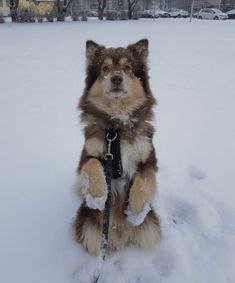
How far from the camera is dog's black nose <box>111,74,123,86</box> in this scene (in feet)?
8.40

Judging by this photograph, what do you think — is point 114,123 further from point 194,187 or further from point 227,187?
point 227,187

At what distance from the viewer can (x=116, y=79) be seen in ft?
8.41

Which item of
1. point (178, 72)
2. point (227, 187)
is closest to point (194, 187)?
point (227, 187)

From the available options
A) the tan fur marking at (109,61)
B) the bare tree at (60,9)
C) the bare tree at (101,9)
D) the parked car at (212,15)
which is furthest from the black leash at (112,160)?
the parked car at (212,15)

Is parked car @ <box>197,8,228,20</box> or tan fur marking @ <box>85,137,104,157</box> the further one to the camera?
parked car @ <box>197,8,228,20</box>

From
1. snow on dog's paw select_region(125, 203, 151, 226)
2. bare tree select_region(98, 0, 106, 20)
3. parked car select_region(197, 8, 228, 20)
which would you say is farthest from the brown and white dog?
parked car select_region(197, 8, 228, 20)

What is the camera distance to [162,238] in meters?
2.81

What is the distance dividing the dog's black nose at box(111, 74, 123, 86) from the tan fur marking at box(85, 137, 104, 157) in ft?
1.46

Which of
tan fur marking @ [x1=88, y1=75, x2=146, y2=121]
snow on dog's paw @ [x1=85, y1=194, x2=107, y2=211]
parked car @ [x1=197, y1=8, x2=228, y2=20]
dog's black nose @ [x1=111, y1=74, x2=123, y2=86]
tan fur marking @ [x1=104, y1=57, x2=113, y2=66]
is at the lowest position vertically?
parked car @ [x1=197, y1=8, x2=228, y2=20]

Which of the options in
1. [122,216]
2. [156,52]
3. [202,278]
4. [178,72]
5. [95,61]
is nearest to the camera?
[202,278]

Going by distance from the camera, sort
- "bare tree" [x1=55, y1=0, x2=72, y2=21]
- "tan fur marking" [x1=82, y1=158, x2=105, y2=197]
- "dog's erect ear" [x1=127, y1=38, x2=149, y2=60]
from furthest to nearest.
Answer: "bare tree" [x1=55, y1=0, x2=72, y2=21] < "dog's erect ear" [x1=127, y1=38, x2=149, y2=60] < "tan fur marking" [x1=82, y1=158, x2=105, y2=197]

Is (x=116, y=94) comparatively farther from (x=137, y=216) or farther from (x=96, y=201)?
(x=137, y=216)

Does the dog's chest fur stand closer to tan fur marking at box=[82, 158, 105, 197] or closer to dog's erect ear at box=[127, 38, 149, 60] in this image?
tan fur marking at box=[82, 158, 105, 197]

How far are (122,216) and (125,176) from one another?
0.31 meters
